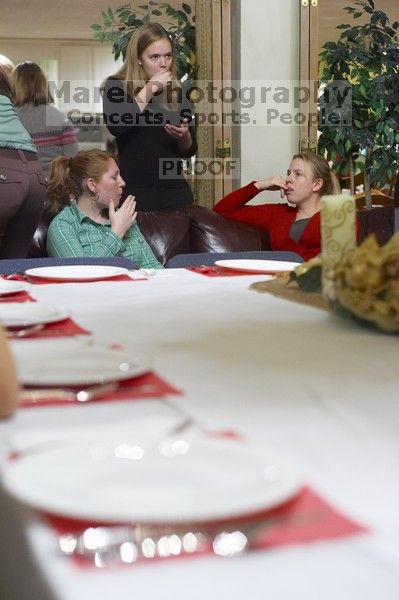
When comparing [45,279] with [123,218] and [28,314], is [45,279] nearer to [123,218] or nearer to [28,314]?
[28,314]

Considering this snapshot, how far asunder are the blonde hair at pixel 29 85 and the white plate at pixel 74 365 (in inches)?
122

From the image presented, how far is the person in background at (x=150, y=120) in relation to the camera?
143 inches

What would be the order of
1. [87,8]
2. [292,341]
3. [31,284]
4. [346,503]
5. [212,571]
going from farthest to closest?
1. [87,8]
2. [31,284]
3. [292,341]
4. [346,503]
5. [212,571]

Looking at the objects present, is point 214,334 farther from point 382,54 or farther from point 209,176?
point 382,54

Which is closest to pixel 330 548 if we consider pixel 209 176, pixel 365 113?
pixel 209 176

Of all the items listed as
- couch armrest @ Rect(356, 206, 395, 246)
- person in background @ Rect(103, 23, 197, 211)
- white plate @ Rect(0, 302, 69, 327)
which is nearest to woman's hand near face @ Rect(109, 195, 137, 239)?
person in background @ Rect(103, 23, 197, 211)

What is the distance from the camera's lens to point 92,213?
3.48 m

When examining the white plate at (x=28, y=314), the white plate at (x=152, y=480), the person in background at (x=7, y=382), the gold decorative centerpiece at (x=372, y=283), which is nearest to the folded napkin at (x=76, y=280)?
the white plate at (x=28, y=314)

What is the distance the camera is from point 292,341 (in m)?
1.21

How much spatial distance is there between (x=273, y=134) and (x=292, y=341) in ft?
13.0

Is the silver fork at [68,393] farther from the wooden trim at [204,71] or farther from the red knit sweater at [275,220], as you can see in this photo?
the wooden trim at [204,71]

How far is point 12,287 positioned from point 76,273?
25cm

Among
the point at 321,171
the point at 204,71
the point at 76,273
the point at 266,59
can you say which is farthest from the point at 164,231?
the point at 76,273

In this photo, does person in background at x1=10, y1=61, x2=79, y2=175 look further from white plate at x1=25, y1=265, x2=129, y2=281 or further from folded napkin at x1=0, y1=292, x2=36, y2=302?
folded napkin at x1=0, y1=292, x2=36, y2=302
